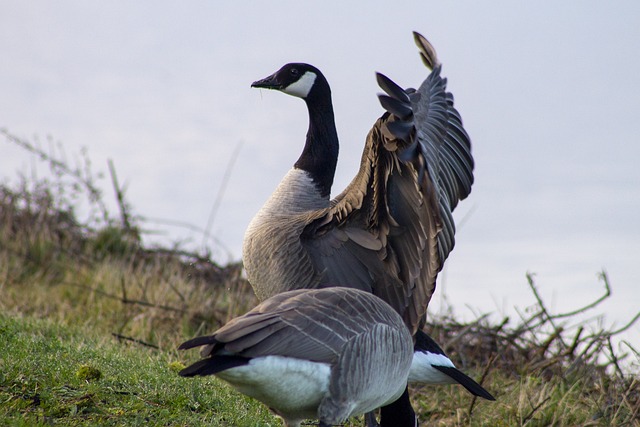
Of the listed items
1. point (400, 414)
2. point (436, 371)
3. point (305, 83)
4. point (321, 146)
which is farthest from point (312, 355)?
point (305, 83)

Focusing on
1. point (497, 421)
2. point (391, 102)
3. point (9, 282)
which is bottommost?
point (9, 282)

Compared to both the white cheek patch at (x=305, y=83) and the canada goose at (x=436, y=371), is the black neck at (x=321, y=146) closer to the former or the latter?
the white cheek patch at (x=305, y=83)

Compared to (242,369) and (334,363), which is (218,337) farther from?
(334,363)

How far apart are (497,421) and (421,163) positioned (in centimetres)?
290

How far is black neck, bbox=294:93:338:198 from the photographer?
662 centimetres

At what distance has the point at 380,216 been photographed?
555 cm

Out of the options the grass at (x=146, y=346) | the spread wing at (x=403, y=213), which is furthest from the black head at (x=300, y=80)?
the grass at (x=146, y=346)

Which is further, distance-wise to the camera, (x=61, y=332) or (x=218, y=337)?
(x=61, y=332)

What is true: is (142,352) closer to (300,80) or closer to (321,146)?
(321,146)

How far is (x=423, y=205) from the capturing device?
17.2 feet

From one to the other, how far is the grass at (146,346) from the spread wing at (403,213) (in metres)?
1.19

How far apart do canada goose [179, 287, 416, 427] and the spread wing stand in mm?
794

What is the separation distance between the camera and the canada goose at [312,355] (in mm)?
3867

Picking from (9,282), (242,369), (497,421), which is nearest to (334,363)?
(242,369)
